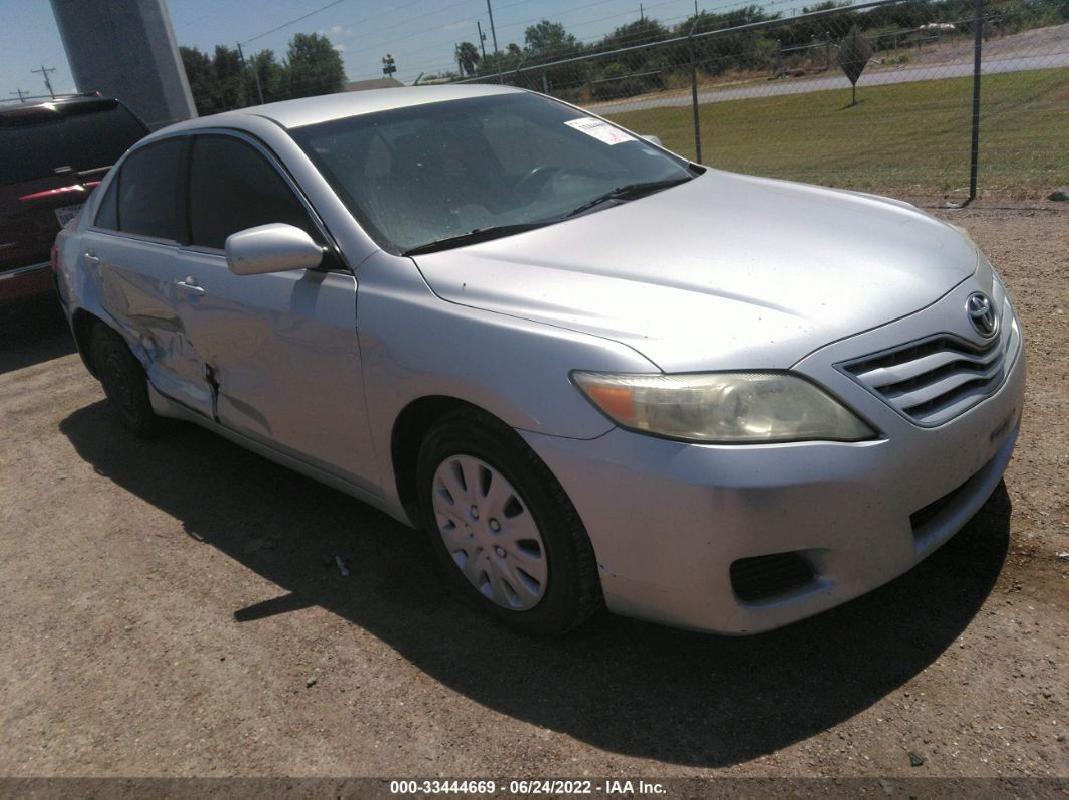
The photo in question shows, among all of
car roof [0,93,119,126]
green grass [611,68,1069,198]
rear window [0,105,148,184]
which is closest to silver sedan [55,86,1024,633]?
rear window [0,105,148,184]

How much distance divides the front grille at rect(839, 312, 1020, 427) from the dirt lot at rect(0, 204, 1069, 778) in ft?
2.16

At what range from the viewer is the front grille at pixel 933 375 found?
2.41 m

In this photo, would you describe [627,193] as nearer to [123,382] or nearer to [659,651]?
[659,651]

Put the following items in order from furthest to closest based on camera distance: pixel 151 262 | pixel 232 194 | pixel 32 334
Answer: pixel 32 334 < pixel 151 262 < pixel 232 194

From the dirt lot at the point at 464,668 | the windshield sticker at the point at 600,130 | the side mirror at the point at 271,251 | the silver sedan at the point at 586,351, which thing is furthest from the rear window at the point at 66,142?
the side mirror at the point at 271,251

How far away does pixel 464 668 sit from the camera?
9.39ft

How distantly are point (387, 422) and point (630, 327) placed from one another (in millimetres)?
952

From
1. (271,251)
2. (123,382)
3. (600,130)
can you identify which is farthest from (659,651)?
(123,382)

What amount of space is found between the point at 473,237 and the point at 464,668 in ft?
4.61

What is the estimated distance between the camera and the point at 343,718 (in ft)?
8.93

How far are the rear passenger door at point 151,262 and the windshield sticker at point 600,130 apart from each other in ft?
5.79

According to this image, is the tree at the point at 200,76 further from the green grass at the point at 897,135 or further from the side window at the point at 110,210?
the side window at the point at 110,210

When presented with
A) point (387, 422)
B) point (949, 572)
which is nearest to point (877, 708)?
point (949, 572)

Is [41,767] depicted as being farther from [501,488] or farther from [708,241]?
[708,241]
